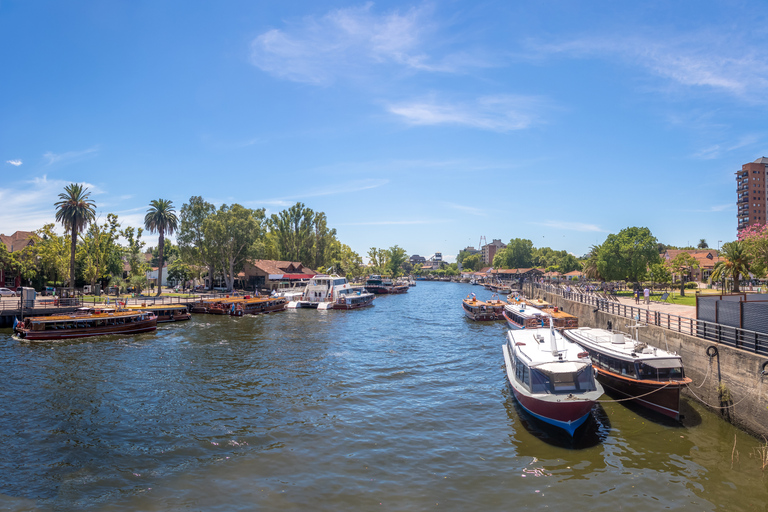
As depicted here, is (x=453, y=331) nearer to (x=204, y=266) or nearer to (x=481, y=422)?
(x=481, y=422)

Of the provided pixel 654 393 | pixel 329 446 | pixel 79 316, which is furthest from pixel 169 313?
pixel 654 393

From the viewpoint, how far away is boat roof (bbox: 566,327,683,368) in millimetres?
18125

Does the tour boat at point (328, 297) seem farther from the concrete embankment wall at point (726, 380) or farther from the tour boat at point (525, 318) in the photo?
the concrete embankment wall at point (726, 380)

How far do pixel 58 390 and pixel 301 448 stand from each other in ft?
49.6

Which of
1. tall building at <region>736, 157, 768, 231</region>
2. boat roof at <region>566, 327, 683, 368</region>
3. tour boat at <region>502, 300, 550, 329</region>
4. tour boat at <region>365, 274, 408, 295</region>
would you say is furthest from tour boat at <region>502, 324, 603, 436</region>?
tall building at <region>736, 157, 768, 231</region>

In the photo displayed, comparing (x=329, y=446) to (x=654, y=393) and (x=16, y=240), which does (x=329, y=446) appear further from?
(x=16, y=240)

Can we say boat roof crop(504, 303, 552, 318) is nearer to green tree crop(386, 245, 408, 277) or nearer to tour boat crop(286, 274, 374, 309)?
tour boat crop(286, 274, 374, 309)

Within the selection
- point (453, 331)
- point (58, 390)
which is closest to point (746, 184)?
point (453, 331)

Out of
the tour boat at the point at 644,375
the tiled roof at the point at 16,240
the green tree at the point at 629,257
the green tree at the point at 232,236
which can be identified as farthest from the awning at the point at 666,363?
the tiled roof at the point at 16,240

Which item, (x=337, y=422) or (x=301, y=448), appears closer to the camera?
(x=301, y=448)

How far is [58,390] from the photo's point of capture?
2156 centimetres

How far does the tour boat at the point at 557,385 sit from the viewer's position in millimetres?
15906

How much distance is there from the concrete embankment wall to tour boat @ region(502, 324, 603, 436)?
17.9 feet

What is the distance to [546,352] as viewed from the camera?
761 inches
